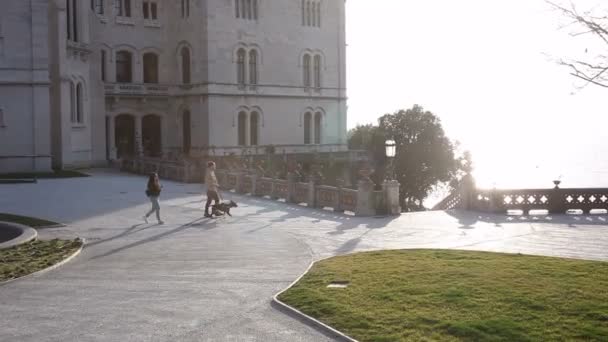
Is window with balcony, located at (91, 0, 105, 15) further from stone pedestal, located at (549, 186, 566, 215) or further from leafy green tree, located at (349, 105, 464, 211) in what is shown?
stone pedestal, located at (549, 186, 566, 215)

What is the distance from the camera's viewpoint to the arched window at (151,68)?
52.9 metres

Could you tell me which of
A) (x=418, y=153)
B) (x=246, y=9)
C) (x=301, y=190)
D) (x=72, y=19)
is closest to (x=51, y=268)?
(x=301, y=190)

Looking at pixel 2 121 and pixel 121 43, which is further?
pixel 121 43

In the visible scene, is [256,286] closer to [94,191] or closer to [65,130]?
[94,191]

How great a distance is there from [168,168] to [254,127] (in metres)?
14.3

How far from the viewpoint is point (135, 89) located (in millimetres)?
50969

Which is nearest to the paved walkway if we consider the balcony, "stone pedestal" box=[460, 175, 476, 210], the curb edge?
the curb edge

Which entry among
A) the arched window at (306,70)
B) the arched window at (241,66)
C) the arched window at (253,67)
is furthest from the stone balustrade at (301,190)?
the arched window at (306,70)

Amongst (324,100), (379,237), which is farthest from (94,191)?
(324,100)

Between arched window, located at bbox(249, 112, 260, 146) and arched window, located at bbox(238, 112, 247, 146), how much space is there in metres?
0.77

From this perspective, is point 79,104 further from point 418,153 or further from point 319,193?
point 418,153

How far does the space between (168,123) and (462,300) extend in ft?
146

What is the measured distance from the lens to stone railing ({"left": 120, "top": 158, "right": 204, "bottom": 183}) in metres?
37.9

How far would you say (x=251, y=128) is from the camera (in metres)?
53.3
